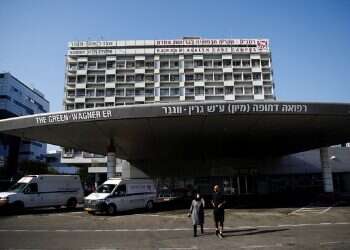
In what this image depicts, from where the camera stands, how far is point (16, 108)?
87.5 metres

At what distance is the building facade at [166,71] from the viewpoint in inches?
3142

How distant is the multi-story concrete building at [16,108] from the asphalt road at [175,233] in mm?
64900

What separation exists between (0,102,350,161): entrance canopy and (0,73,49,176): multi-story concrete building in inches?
2163

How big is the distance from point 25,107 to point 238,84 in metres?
60.2

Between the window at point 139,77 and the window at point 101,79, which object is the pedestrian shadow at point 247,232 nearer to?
the window at point 139,77

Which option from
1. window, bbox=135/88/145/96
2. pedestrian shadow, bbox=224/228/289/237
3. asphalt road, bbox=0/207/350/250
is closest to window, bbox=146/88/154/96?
window, bbox=135/88/145/96

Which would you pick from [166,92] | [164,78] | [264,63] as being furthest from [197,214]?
[264,63]

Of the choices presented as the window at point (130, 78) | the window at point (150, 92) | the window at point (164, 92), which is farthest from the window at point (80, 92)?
the window at point (164, 92)

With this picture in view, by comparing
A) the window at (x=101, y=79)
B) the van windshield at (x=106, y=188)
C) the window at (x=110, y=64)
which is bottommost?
the van windshield at (x=106, y=188)

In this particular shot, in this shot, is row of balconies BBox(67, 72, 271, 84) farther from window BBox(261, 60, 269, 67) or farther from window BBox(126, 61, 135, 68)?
window BBox(126, 61, 135, 68)

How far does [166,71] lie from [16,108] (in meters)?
41.8

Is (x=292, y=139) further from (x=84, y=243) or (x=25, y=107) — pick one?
(x=25, y=107)

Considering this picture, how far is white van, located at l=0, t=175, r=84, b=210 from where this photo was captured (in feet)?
62.9

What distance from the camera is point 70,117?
784 inches
